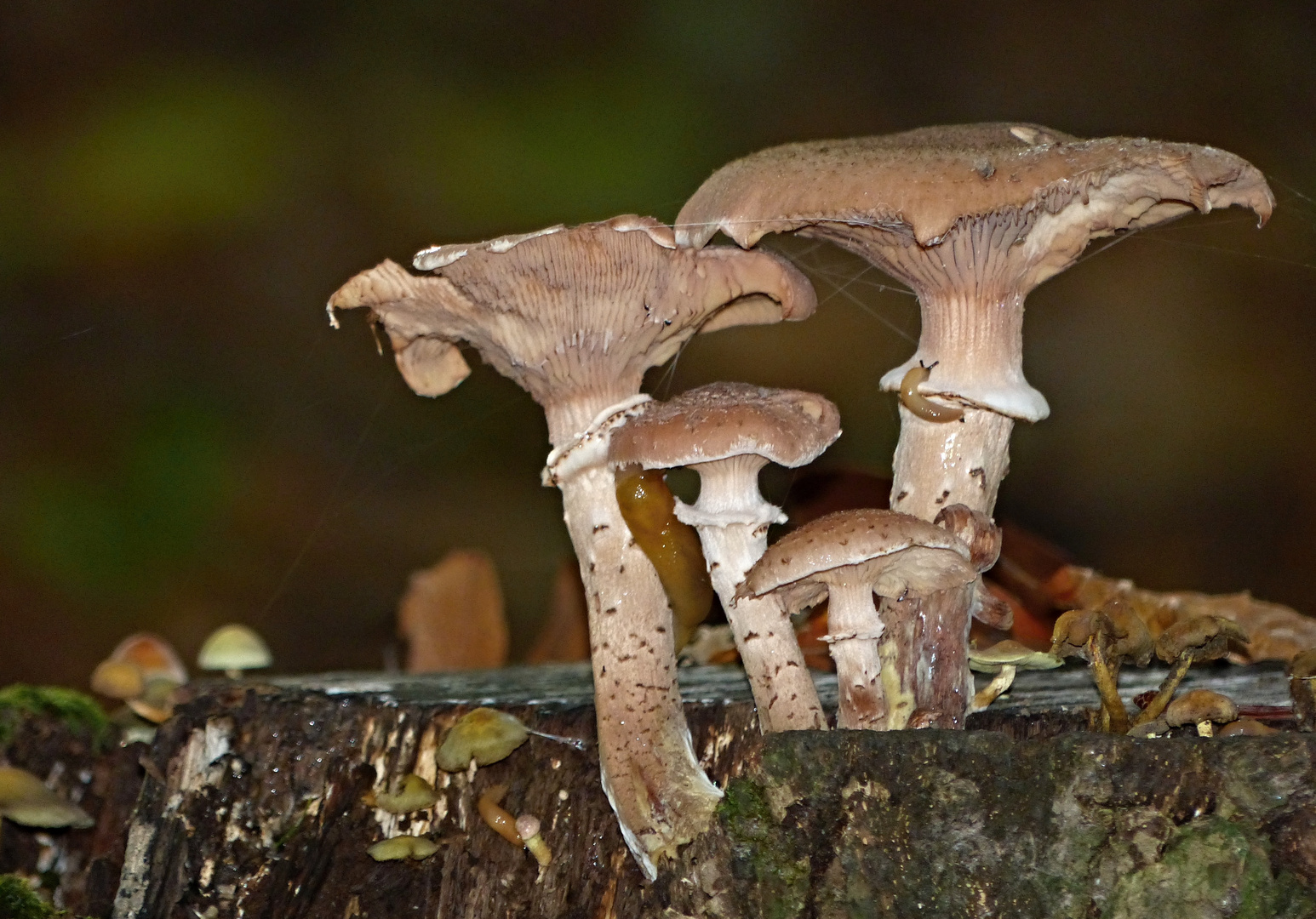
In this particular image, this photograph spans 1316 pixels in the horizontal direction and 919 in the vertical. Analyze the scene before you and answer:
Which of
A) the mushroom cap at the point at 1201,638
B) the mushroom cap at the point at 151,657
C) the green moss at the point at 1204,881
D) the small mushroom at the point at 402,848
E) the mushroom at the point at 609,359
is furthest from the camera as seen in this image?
the mushroom cap at the point at 151,657

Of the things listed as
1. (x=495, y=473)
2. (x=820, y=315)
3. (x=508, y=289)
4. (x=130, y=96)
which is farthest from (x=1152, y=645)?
(x=130, y=96)

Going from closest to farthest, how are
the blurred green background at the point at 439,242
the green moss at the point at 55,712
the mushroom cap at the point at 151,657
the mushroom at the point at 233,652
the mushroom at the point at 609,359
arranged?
the mushroom at the point at 609,359 → the green moss at the point at 55,712 → the mushroom at the point at 233,652 → the mushroom cap at the point at 151,657 → the blurred green background at the point at 439,242

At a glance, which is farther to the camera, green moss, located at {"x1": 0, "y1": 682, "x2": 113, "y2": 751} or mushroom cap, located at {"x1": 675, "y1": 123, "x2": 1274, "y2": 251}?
green moss, located at {"x1": 0, "y1": 682, "x2": 113, "y2": 751}

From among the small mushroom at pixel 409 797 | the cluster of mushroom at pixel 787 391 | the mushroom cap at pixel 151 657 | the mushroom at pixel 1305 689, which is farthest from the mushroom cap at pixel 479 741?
the mushroom at pixel 1305 689

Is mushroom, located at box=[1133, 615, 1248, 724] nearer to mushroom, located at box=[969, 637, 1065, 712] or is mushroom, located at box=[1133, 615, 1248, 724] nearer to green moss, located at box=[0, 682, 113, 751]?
mushroom, located at box=[969, 637, 1065, 712]

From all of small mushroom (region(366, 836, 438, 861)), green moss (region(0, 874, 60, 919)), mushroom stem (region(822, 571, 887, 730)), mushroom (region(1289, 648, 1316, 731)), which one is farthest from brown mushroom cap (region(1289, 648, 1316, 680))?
green moss (region(0, 874, 60, 919))

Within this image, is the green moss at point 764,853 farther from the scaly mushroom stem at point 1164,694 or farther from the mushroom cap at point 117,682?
the mushroom cap at point 117,682

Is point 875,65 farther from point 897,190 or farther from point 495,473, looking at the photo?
point 897,190
